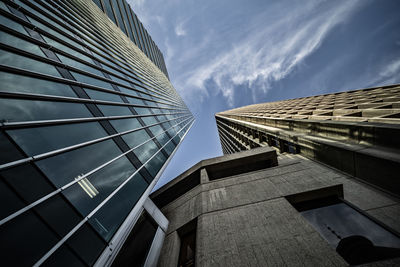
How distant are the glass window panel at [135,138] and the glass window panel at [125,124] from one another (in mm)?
460

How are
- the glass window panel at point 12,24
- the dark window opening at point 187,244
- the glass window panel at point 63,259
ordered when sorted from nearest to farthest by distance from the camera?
the glass window panel at point 63,259 → the dark window opening at point 187,244 → the glass window panel at point 12,24

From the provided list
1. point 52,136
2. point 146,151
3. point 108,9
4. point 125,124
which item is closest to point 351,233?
point 146,151

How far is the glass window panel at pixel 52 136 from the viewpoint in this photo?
433 cm

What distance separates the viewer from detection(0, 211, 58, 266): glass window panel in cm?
301

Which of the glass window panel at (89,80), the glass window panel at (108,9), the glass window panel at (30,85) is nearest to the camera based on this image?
the glass window panel at (30,85)

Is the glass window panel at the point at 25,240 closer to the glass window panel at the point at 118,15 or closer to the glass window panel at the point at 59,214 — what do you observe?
the glass window panel at the point at 59,214

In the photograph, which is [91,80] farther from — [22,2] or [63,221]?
[63,221]

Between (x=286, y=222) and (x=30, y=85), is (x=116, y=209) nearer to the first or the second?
(x=30, y=85)

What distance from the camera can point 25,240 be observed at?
3.31 m

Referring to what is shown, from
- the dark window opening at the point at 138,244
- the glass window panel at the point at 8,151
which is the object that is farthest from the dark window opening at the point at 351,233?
the glass window panel at the point at 8,151

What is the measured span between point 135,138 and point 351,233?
10.9 meters

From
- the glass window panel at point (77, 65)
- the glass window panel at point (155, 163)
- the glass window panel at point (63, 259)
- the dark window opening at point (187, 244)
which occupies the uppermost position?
the glass window panel at point (77, 65)

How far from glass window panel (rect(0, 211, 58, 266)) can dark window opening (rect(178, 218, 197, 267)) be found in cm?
457

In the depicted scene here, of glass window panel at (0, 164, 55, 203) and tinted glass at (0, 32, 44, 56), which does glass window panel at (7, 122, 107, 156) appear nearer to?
glass window panel at (0, 164, 55, 203)
